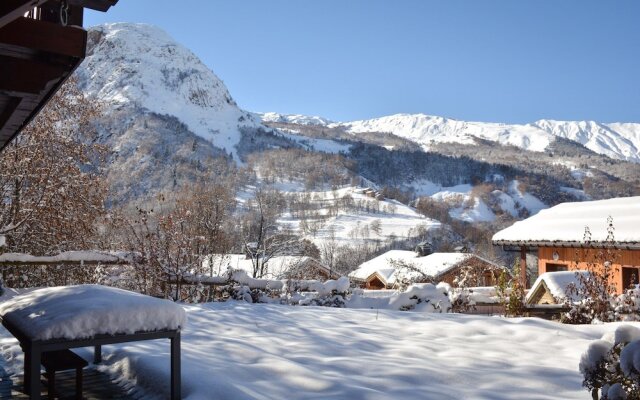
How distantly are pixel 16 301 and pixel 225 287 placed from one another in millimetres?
6375

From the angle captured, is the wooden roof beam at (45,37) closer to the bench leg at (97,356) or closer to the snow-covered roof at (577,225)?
the bench leg at (97,356)

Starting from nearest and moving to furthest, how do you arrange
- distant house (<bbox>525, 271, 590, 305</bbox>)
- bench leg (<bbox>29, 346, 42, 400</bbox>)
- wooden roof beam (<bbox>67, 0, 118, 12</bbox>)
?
wooden roof beam (<bbox>67, 0, 118, 12</bbox>)
bench leg (<bbox>29, 346, 42, 400</bbox>)
distant house (<bbox>525, 271, 590, 305</bbox>)

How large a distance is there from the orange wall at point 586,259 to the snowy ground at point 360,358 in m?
6.20

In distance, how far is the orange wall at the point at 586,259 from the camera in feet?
44.1

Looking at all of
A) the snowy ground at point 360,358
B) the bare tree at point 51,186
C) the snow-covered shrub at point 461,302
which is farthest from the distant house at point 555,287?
the bare tree at point 51,186

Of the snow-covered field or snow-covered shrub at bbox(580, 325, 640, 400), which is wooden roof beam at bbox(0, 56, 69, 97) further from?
the snow-covered field

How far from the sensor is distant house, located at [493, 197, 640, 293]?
13.5 meters

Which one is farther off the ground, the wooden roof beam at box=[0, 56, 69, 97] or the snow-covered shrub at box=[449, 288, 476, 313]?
the wooden roof beam at box=[0, 56, 69, 97]

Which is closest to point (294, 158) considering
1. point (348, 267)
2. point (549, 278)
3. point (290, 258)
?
point (348, 267)

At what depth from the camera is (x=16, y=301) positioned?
4027 mm

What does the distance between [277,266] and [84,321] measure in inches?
835

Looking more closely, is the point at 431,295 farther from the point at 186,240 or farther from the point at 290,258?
the point at 290,258

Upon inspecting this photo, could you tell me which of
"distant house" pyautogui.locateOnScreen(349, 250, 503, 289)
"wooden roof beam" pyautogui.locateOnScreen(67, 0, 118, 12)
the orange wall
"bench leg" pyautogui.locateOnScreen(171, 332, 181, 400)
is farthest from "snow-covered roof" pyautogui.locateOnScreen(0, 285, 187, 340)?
"distant house" pyautogui.locateOnScreen(349, 250, 503, 289)

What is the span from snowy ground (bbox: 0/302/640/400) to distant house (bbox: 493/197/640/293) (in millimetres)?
7517
